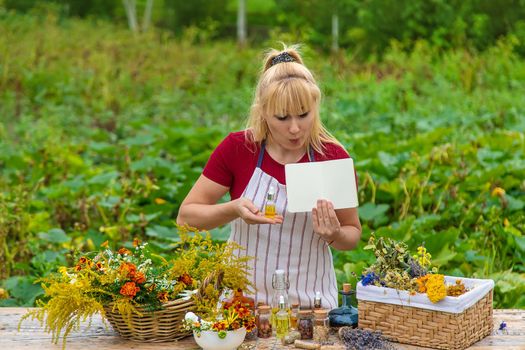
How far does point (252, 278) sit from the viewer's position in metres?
3.34

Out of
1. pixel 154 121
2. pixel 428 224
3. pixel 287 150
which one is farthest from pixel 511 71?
pixel 287 150

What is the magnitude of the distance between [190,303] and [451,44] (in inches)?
559

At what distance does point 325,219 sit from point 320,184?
0.12 m

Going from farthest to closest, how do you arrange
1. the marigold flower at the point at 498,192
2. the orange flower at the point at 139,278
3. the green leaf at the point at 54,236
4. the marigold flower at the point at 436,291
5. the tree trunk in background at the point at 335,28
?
the tree trunk in background at the point at 335,28 → the marigold flower at the point at 498,192 → the green leaf at the point at 54,236 → the orange flower at the point at 139,278 → the marigold flower at the point at 436,291

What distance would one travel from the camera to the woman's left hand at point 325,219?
3.00 metres

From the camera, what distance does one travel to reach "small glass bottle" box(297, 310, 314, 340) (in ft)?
9.80

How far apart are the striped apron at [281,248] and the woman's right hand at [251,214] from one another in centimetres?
19

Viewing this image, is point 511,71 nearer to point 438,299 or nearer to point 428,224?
point 428,224

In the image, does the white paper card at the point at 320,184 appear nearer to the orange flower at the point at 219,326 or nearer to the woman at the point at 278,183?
the woman at the point at 278,183

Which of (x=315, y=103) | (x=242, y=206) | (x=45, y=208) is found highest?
(x=315, y=103)

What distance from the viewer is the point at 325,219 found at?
9.89ft

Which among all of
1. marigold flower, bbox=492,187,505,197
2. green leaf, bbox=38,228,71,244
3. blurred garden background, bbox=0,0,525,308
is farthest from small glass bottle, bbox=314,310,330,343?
marigold flower, bbox=492,187,505,197

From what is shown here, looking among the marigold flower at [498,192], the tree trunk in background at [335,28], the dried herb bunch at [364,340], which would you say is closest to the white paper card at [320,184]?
the dried herb bunch at [364,340]

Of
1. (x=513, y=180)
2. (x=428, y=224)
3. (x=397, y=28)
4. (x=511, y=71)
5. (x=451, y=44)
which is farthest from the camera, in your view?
(x=397, y=28)
